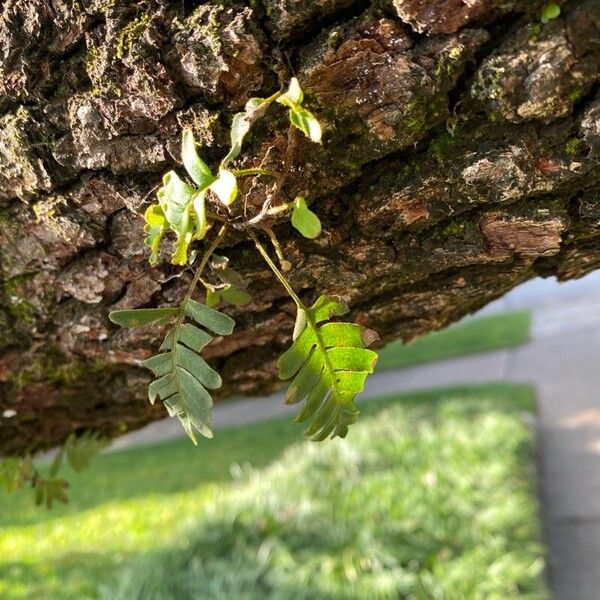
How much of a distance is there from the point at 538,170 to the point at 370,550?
3245 mm

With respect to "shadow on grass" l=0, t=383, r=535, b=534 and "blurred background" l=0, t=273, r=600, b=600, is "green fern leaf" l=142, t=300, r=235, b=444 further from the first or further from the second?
"shadow on grass" l=0, t=383, r=535, b=534

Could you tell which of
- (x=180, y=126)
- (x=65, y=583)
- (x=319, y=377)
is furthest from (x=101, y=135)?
(x=65, y=583)

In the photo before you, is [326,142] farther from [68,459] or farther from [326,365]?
[68,459]

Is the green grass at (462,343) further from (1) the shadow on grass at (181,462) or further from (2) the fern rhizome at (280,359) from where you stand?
(2) the fern rhizome at (280,359)

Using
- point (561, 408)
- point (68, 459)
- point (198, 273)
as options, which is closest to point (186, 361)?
point (198, 273)

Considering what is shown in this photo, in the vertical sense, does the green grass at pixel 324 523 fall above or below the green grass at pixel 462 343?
above

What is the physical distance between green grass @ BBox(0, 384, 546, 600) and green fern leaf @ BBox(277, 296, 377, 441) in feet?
8.69

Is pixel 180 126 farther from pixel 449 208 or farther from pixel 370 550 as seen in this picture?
pixel 370 550

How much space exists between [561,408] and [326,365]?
23.9 ft

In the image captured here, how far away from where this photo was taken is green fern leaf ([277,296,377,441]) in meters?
1.05

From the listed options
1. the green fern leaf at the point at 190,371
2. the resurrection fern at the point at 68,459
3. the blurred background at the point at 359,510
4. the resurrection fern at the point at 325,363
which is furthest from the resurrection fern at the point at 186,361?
the blurred background at the point at 359,510

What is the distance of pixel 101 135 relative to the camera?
3.55 ft

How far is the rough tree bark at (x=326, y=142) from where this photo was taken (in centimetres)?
Result: 93

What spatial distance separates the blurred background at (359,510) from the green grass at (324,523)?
0.04 ft
